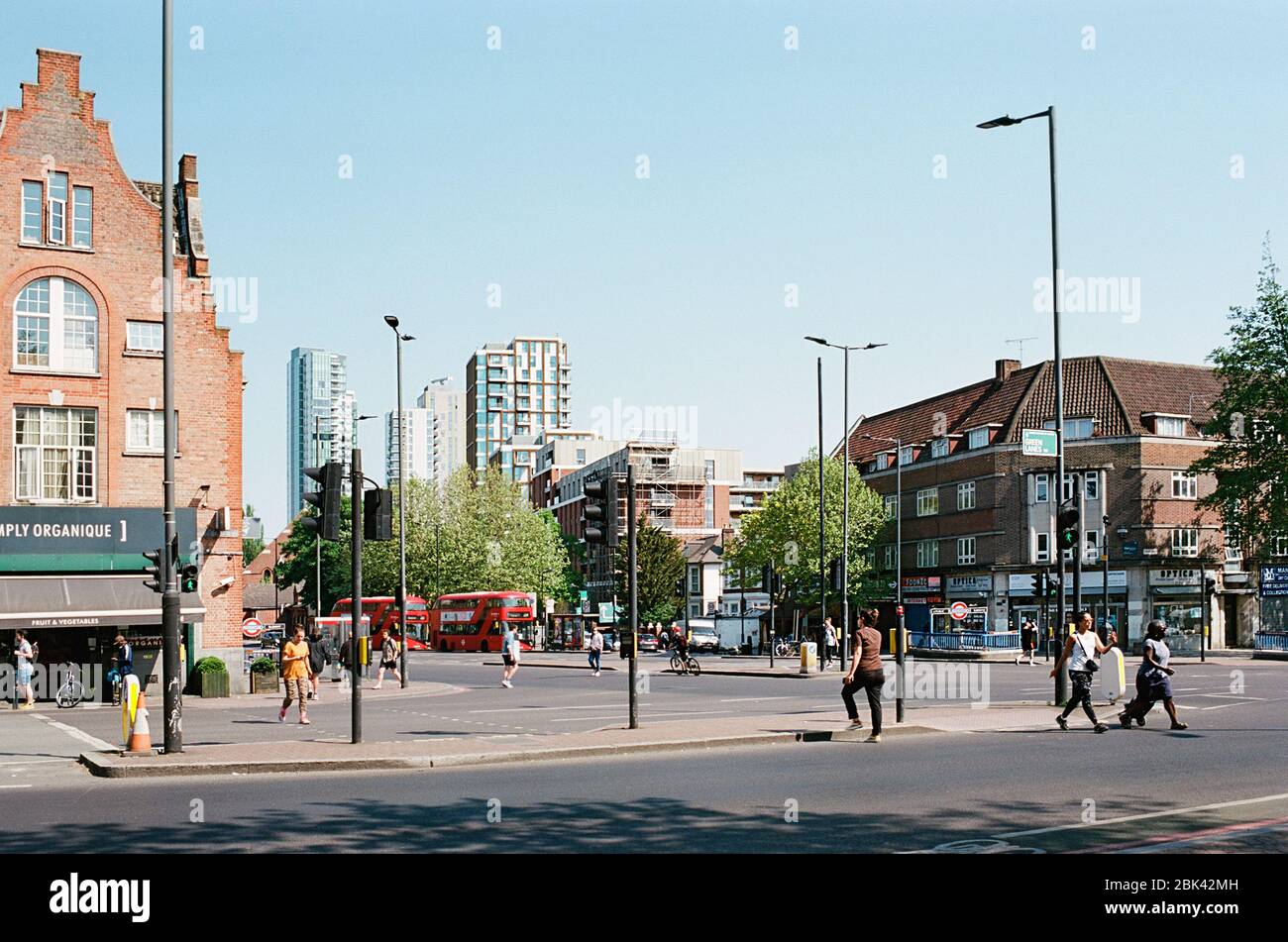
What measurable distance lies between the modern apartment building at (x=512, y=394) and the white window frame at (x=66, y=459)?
154 meters

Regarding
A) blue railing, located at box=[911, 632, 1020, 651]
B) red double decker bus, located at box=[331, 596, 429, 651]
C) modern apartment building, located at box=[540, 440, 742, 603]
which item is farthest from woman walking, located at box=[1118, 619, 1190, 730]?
modern apartment building, located at box=[540, 440, 742, 603]

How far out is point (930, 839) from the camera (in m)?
9.93

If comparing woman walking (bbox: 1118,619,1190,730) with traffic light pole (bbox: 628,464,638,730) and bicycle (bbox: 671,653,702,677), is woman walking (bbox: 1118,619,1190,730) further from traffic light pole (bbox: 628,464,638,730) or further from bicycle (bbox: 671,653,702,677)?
bicycle (bbox: 671,653,702,677)

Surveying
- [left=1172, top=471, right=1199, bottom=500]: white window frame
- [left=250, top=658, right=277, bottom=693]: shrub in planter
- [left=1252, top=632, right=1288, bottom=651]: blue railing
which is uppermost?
[left=1172, top=471, right=1199, bottom=500]: white window frame

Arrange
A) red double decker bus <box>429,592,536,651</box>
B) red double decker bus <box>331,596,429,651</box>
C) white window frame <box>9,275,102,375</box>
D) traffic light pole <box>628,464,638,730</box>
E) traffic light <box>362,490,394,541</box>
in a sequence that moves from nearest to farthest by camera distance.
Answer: traffic light <box>362,490,394,541</box>
traffic light pole <box>628,464,638,730</box>
white window frame <box>9,275,102,375</box>
red double decker bus <box>331,596,429,651</box>
red double decker bus <box>429,592,536,651</box>

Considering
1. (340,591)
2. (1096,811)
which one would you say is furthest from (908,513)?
(1096,811)

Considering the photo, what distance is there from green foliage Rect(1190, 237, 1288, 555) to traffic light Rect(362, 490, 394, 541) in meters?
47.7

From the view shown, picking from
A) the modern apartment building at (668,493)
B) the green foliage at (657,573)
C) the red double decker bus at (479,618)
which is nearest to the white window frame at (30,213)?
the red double decker bus at (479,618)

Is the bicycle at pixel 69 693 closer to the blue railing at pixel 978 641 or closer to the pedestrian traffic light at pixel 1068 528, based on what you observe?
the pedestrian traffic light at pixel 1068 528

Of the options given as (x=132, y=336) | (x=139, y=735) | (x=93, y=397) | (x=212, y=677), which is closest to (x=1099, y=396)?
(x=212, y=677)

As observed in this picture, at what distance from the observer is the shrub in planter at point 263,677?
35.5m

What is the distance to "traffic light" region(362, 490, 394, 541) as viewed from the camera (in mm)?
18578

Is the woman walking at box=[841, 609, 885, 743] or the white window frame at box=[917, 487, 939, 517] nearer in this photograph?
the woman walking at box=[841, 609, 885, 743]

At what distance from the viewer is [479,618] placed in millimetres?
76312
